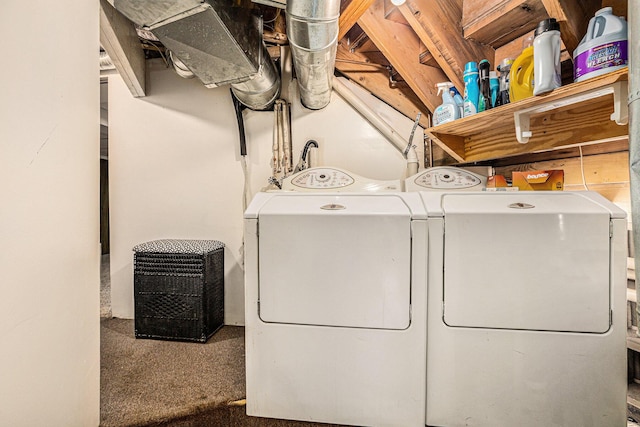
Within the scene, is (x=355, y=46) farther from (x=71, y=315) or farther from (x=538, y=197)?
(x=71, y=315)

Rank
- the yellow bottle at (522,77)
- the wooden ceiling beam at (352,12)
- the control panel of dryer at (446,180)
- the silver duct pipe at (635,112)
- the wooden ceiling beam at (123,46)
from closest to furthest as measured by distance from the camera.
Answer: the silver duct pipe at (635,112), the yellow bottle at (522,77), the wooden ceiling beam at (352,12), the control panel of dryer at (446,180), the wooden ceiling beam at (123,46)

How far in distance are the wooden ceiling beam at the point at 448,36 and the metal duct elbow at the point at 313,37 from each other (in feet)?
2.18

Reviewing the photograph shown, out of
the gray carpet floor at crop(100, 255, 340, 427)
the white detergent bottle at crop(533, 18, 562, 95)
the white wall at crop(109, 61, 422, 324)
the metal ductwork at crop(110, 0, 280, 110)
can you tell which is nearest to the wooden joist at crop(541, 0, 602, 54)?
the white detergent bottle at crop(533, 18, 562, 95)

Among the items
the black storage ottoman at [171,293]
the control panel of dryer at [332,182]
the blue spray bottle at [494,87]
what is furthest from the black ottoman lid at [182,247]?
the blue spray bottle at [494,87]

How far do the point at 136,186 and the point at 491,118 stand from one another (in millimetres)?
3120

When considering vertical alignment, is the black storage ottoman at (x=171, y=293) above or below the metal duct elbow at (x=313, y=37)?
below

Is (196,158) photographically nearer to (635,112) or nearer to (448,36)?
(448,36)

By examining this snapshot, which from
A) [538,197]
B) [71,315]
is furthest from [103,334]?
[538,197]

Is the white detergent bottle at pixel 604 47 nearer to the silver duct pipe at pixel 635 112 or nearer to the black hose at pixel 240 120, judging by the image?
the silver duct pipe at pixel 635 112

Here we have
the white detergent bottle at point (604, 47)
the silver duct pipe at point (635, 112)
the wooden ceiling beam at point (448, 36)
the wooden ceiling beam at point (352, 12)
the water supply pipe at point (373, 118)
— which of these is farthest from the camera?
the water supply pipe at point (373, 118)

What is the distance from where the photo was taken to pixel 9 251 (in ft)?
3.23

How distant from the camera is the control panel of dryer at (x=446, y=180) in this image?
214 centimetres

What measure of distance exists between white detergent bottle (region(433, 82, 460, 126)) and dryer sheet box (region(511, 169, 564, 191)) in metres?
0.55

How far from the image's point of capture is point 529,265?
1.33 m
